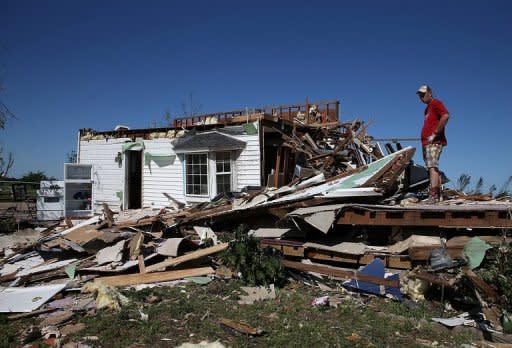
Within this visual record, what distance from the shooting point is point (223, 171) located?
435 inches

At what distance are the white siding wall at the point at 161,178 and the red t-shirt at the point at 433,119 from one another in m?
7.75

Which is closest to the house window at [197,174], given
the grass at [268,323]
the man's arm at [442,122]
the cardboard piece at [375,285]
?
the grass at [268,323]

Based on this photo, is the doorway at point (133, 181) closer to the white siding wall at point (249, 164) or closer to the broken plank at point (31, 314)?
the white siding wall at point (249, 164)

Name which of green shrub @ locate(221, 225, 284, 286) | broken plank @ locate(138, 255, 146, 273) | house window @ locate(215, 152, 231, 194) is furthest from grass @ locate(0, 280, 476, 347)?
house window @ locate(215, 152, 231, 194)

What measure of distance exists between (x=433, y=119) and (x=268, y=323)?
4763mm

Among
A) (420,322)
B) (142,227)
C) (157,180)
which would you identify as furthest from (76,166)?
(420,322)

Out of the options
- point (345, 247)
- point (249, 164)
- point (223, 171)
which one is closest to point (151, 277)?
point (345, 247)

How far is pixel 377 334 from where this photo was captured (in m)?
4.03

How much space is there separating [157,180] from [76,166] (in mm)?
3634

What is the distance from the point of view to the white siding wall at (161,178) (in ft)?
39.7

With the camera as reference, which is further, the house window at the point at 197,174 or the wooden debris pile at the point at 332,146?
the house window at the point at 197,174

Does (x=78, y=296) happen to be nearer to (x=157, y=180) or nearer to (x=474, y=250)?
(x=474, y=250)

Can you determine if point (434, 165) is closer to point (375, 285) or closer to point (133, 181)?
Answer: point (375, 285)

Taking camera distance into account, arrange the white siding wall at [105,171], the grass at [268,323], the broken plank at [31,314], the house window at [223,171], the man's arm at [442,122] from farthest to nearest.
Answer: the white siding wall at [105,171]
the house window at [223,171]
the man's arm at [442,122]
the broken plank at [31,314]
the grass at [268,323]
